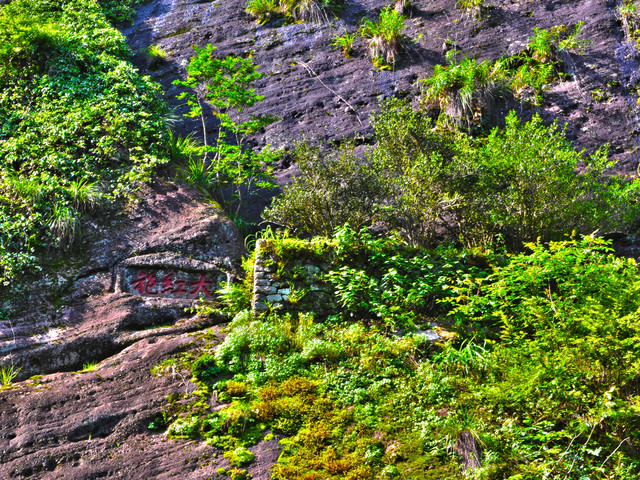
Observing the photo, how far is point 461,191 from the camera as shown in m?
7.46

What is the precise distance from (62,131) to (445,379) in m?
7.86

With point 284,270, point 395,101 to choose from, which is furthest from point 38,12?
point 284,270

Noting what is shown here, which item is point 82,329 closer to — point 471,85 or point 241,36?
point 471,85

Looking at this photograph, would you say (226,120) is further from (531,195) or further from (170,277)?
(531,195)

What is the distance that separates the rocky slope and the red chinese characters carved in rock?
0.02m

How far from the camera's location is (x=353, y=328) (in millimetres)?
6117

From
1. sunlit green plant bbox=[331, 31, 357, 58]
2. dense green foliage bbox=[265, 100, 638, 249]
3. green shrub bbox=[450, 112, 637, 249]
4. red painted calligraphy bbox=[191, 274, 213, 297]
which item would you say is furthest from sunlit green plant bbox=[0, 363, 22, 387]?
sunlit green plant bbox=[331, 31, 357, 58]

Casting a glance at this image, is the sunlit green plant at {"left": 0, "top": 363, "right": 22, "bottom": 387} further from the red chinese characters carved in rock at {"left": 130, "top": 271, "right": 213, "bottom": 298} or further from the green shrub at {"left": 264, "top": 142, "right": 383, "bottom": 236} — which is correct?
the green shrub at {"left": 264, "top": 142, "right": 383, "bottom": 236}

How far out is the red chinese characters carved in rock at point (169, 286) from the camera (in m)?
7.41

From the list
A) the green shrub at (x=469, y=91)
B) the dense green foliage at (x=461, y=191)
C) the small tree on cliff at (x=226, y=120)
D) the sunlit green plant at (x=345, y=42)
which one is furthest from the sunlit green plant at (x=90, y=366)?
the sunlit green plant at (x=345, y=42)

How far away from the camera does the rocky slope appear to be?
4934 millimetres

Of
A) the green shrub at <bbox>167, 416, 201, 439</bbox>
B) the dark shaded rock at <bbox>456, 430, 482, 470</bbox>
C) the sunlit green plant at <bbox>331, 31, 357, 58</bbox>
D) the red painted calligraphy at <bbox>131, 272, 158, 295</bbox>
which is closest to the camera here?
the dark shaded rock at <bbox>456, 430, 482, 470</bbox>

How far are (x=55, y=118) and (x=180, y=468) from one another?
7390mm

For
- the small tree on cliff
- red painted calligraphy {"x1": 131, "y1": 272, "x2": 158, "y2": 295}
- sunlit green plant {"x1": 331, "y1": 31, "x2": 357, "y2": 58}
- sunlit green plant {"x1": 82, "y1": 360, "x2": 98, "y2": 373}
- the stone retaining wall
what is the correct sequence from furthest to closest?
sunlit green plant {"x1": 331, "y1": 31, "x2": 357, "y2": 58}
the small tree on cliff
red painted calligraphy {"x1": 131, "y1": 272, "x2": 158, "y2": 295}
the stone retaining wall
sunlit green plant {"x1": 82, "y1": 360, "x2": 98, "y2": 373}
